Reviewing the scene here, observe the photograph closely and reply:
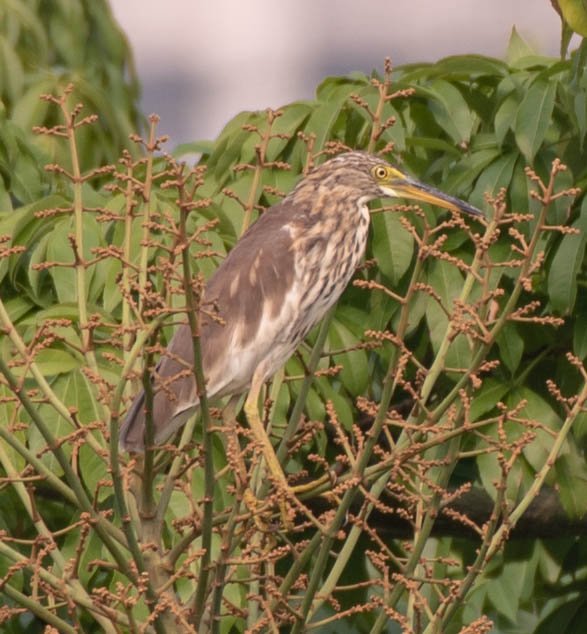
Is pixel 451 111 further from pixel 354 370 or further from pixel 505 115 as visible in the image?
pixel 354 370

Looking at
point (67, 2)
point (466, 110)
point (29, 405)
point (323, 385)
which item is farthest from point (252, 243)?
point (67, 2)

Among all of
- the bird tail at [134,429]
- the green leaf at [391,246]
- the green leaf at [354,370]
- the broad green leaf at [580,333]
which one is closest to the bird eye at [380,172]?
the green leaf at [391,246]

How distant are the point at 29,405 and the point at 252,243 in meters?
1.27

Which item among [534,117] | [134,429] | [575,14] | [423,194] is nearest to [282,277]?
[423,194]

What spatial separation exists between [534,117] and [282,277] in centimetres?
78

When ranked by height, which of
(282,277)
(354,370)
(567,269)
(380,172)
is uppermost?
(380,172)

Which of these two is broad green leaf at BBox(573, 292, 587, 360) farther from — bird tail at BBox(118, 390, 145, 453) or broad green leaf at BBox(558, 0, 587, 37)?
broad green leaf at BBox(558, 0, 587, 37)

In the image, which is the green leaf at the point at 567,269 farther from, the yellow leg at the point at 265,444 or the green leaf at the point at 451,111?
the yellow leg at the point at 265,444

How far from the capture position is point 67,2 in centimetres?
643

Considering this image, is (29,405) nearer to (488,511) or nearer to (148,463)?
(148,463)

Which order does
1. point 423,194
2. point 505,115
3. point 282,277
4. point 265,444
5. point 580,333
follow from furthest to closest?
point 505,115
point 580,333
point 423,194
point 282,277
point 265,444

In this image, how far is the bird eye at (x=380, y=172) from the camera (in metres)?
4.04

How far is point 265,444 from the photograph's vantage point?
10.5ft

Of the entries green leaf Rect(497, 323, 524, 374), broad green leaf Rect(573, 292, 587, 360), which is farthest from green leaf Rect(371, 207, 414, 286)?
broad green leaf Rect(573, 292, 587, 360)
